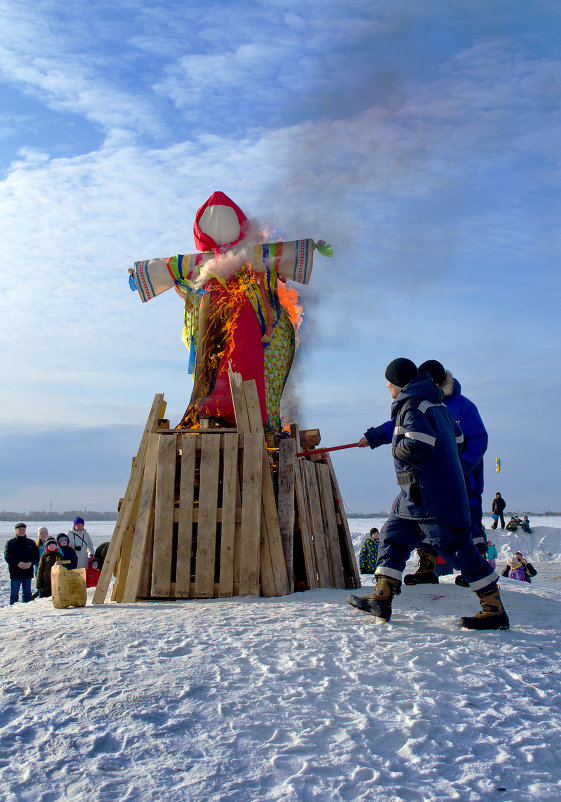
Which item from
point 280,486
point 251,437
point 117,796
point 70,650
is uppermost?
point 251,437

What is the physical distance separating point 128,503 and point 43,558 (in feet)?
10.9

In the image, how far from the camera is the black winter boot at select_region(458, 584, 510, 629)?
150 inches

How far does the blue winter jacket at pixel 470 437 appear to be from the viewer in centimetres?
531

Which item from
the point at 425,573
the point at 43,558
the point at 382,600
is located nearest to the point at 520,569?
the point at 425,573

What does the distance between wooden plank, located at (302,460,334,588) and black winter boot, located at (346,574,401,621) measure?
1.98 meters

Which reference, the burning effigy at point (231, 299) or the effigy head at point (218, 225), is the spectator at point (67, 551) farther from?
the effigy head at point (218, 225)

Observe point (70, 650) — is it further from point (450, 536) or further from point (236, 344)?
point (236, 344)

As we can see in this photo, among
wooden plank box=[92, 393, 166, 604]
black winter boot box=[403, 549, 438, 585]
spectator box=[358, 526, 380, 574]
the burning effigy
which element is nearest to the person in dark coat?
wooden plank box=[92, 393, 166, 604]

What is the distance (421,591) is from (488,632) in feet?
4.74

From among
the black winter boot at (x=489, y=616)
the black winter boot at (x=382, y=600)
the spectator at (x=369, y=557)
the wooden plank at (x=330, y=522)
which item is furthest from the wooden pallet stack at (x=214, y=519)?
the spectator at (x=369, y=557)

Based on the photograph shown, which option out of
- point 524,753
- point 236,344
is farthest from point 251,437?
point 524,753

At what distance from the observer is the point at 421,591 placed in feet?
17.2

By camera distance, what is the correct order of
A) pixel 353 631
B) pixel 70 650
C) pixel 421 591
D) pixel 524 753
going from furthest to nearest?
pixel 421 591 → pixel 353 631 → pixel 70 650 → pixel 524 753

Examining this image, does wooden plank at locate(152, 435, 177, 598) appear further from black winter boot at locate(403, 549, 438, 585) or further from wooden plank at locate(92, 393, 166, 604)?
black winter boot at locate(403, 549, 438, 585)
